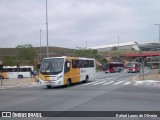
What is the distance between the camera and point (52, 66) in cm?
2958

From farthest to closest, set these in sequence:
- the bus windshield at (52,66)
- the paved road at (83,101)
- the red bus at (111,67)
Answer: the red bus at (111,67) → the bus windshield at (52,66) → the paved road at (83,101)

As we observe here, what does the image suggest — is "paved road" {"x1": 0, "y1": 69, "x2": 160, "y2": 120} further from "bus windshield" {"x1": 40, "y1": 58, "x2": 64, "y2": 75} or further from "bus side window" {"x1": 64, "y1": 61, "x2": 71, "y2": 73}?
"bus side window" {"x1": 64, "y1": 61, "x2": 71, "y2": 73}

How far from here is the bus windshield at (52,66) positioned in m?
29.3

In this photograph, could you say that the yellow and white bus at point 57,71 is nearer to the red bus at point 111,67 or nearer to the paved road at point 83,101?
the paved road at point 83,101

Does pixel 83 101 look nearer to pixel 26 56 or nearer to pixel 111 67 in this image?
pixel 111 67

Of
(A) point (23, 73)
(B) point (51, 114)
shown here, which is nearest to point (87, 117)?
(B) point (51, 114)

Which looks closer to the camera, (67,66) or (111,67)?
(67,66)

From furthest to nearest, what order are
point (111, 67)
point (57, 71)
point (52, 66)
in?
point (111, 67), point (52, 66), point (57, 71)

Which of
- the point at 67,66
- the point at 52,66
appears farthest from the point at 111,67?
the point at 52,66

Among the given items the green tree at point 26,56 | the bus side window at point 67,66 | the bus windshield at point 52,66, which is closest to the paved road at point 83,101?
the bus windshield at point 52,66

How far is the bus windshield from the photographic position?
96.1 feet

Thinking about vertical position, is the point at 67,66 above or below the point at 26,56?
below

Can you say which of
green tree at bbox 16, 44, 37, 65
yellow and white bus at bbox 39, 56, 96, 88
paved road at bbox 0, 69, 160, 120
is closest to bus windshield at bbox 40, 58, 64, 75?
yellow and white bus at bbox 39, 56, 96, 88

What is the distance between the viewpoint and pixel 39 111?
13766 mm
